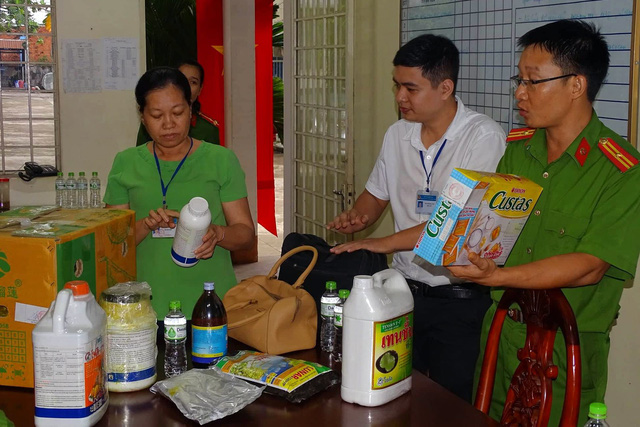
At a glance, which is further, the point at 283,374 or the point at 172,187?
the point at 172,187

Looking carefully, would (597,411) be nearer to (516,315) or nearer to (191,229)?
(516,315)

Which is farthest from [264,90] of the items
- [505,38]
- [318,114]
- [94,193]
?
[505,38]

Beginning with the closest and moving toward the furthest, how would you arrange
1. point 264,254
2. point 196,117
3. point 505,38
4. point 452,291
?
point 452,291 < point 505,38 < point 196,117 < point 264,254

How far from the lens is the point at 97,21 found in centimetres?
511

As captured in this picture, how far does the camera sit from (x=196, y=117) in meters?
4.62

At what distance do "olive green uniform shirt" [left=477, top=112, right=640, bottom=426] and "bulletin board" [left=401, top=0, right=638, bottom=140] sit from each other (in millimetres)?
544

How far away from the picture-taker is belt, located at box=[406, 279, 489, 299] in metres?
2.64

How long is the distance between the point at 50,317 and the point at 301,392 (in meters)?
0.56

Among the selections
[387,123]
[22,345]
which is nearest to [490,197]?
[22,345]

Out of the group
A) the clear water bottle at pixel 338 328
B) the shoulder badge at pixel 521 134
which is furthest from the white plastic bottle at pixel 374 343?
the shoulder badge at pixel 521 134

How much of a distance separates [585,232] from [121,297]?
116cm

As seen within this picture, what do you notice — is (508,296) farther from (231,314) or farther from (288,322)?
(231,314)

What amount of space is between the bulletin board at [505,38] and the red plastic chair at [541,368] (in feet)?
3.20

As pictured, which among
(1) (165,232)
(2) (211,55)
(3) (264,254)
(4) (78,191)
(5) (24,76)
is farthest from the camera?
(3) (264,254)
